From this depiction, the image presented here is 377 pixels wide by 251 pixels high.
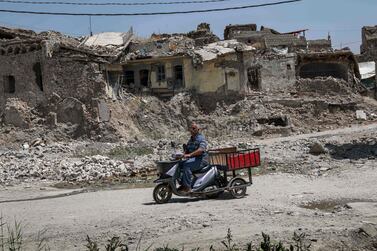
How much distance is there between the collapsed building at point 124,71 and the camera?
109ft

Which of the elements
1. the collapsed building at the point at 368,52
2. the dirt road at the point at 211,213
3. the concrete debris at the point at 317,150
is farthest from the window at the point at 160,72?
the dirt road at the point at 211,213

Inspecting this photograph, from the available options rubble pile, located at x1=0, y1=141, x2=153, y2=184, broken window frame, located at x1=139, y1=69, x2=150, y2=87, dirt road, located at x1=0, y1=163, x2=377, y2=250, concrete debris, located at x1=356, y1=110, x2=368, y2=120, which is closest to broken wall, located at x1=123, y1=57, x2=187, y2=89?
broken window frame, located at x1=139, y1=69, x2=150, y2=87

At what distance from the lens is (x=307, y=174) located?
17.2 metres

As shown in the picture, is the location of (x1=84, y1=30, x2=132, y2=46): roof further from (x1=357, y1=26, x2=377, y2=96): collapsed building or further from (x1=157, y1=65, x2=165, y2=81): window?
(x1=357, y1=26, x2=377, y2=96): collapsed building

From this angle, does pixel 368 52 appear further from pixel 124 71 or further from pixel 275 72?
pixel 124 71

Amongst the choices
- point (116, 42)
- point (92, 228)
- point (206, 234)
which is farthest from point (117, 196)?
point (116, 42)

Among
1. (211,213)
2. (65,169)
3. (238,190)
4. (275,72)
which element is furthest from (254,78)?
(211,213)

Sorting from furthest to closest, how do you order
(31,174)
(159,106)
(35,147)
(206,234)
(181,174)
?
(159,106) < (35,147) < (31,174) < (181,174) < (206,234)

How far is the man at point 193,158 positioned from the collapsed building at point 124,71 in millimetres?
20961

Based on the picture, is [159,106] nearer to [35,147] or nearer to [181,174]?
[35,147]

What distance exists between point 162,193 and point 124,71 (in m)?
25.4

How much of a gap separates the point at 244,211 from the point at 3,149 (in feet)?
76.1

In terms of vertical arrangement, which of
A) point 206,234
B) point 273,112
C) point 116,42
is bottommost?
point 206,234

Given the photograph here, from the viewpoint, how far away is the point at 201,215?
1015 centimetres
